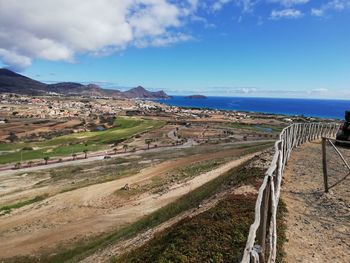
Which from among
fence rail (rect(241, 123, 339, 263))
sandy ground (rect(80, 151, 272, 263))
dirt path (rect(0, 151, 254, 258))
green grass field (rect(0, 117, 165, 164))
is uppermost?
fence rail (rect(241, 123, 339, 263))

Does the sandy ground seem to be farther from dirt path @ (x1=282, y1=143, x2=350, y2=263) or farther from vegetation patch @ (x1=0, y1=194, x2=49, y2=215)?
vegetation patch @ (x1=0, y1=194, x2=49, y2=215)

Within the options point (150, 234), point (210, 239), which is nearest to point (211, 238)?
point (210, 239)

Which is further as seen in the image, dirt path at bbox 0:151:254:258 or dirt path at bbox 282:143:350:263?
dirt path at bbox 0:151:254:258

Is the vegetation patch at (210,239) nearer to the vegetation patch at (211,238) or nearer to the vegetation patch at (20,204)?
the vegetation patch at (211,238)

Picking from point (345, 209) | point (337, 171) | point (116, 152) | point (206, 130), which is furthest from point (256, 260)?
point (206, 130)

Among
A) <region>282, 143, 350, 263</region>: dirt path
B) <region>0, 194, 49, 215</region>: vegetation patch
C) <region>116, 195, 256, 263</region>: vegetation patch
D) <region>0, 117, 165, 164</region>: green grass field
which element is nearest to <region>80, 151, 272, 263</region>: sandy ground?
<region>116, 195, 256, 263</region>: vegetation patch

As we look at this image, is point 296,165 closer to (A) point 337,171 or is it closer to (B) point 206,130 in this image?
(A) point 337,171
